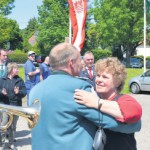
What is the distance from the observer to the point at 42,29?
59188 mm

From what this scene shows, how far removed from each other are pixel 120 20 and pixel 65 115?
147 feet

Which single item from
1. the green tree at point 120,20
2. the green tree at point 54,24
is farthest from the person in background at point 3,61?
the green tree at point 54,24

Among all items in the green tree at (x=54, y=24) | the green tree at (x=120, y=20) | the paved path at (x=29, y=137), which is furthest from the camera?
the green tree at (x=54, y=24)

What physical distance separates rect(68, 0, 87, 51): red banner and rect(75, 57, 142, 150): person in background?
8.02 metres

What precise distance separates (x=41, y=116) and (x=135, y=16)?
45.9m

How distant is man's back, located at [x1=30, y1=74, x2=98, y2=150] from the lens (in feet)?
7.80

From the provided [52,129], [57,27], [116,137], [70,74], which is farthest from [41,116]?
[57,27]

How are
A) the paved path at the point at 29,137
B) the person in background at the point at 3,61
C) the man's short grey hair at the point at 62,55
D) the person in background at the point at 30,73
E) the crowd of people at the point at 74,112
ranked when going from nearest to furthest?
the crowd of people at the point at 74,112
the man's short grey hair at the point at 62,55
the paved path at the point at 29,137
the person in background at the point at 3,61
the person in background at the point at 30,73

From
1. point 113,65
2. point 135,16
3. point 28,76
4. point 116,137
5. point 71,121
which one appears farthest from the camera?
point 135,16

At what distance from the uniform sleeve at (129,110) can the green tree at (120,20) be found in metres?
44.2

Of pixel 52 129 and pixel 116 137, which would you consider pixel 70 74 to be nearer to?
pixel 52 129

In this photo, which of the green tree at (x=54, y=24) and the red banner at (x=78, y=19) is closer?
the red banner at (x=78, y=19)

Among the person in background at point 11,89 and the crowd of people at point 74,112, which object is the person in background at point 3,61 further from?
the crowd of people at point 74,112

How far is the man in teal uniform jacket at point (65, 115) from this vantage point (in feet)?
7.78
